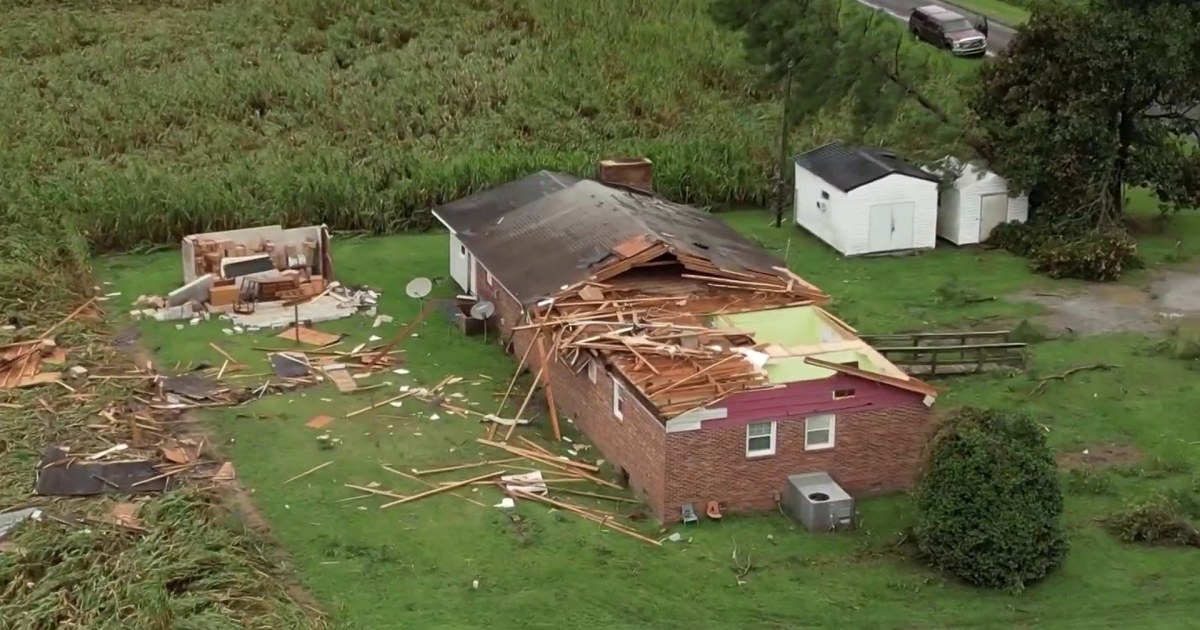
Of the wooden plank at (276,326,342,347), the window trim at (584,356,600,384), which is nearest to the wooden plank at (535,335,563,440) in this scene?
the window trim at (584,356,600,384)

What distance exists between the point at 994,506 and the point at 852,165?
16.8 meters

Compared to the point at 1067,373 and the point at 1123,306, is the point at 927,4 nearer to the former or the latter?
the point at 1123,306

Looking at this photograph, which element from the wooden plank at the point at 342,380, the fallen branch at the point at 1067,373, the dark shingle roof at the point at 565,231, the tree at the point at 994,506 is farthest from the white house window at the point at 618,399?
the fallen branch at the point at 1067,373

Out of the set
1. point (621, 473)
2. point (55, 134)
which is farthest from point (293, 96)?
point (621, 473)

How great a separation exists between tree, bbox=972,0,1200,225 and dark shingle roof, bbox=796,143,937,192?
2.34 m

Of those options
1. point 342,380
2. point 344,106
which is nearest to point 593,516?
point 342,380

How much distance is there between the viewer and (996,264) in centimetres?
3500

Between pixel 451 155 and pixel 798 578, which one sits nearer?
pixel 798 578

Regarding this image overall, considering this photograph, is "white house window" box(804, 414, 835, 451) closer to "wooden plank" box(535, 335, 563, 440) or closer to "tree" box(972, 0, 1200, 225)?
"wooden plank" box(535, 335, 563, 440)

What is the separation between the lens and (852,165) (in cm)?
3612

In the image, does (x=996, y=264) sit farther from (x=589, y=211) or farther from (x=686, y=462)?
(x=686, y=462)

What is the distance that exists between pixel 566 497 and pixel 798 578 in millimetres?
4057

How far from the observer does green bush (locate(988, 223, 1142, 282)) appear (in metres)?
33.6

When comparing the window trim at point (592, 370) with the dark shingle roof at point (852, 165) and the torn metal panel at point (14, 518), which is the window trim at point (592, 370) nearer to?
the torn metal panel at point (14, 518)
